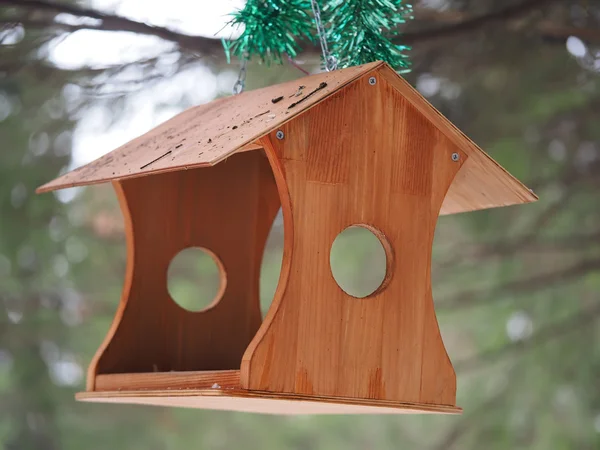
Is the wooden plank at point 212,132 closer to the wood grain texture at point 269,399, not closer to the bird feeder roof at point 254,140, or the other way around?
the bird feeder roof at point 254,140

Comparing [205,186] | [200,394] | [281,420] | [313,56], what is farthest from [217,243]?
[281,420]

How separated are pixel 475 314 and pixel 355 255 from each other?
0.56 metres

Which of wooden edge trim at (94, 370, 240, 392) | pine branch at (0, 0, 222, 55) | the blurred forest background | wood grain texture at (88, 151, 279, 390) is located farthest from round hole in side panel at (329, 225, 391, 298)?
wooden edge trim at (94, 370, 240, 392)

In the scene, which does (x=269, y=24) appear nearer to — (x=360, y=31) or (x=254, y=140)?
(x=360, y=31)

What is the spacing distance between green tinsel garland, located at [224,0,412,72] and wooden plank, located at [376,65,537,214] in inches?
11.3

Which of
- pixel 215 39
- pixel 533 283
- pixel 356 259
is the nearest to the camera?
pixel 215 39

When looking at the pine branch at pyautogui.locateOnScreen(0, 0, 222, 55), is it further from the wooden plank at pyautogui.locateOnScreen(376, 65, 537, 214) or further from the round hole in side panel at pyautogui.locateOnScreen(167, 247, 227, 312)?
the round hole in side panel at pyautogui.locateOnScreen(167, 247, 227, 312)

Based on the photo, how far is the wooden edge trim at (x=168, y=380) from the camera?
1451mm

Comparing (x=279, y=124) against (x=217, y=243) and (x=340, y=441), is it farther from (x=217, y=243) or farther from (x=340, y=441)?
(x=340, y=441)

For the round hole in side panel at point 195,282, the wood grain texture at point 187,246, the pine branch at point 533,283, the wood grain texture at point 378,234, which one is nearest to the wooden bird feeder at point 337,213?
the wood grain texture at point 378,234

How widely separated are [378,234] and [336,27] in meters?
0.52

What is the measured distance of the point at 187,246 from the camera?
2.09m

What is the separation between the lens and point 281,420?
14.5ft

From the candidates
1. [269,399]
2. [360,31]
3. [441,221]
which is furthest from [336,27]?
[441,221]
